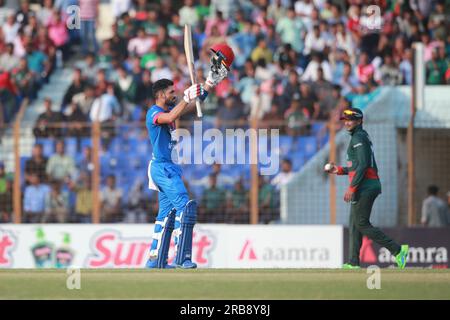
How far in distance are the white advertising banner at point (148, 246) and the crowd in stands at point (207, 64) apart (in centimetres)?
37

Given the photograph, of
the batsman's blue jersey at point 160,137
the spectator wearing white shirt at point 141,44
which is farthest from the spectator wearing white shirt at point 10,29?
the batsman's blue jersey at point 160,137

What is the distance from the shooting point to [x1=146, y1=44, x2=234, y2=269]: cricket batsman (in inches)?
591

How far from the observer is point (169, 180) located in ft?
50.7

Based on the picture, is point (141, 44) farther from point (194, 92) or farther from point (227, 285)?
point (227, 285)

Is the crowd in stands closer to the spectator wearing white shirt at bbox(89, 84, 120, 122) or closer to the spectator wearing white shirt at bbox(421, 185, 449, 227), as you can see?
the spectator wearing white shirt at bbox(89, 84, 120, 122)

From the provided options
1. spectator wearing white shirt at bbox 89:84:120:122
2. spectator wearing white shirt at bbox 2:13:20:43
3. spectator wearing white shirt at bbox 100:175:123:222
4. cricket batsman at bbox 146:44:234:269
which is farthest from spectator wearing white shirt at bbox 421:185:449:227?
spectator wearing white shirt at bbox 2:13:20:43

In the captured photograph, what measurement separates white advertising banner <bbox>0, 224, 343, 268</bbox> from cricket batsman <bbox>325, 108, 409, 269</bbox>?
585 centimetres

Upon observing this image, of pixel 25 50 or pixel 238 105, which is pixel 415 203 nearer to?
pixel 238 105

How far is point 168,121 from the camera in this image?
15.1 metres
